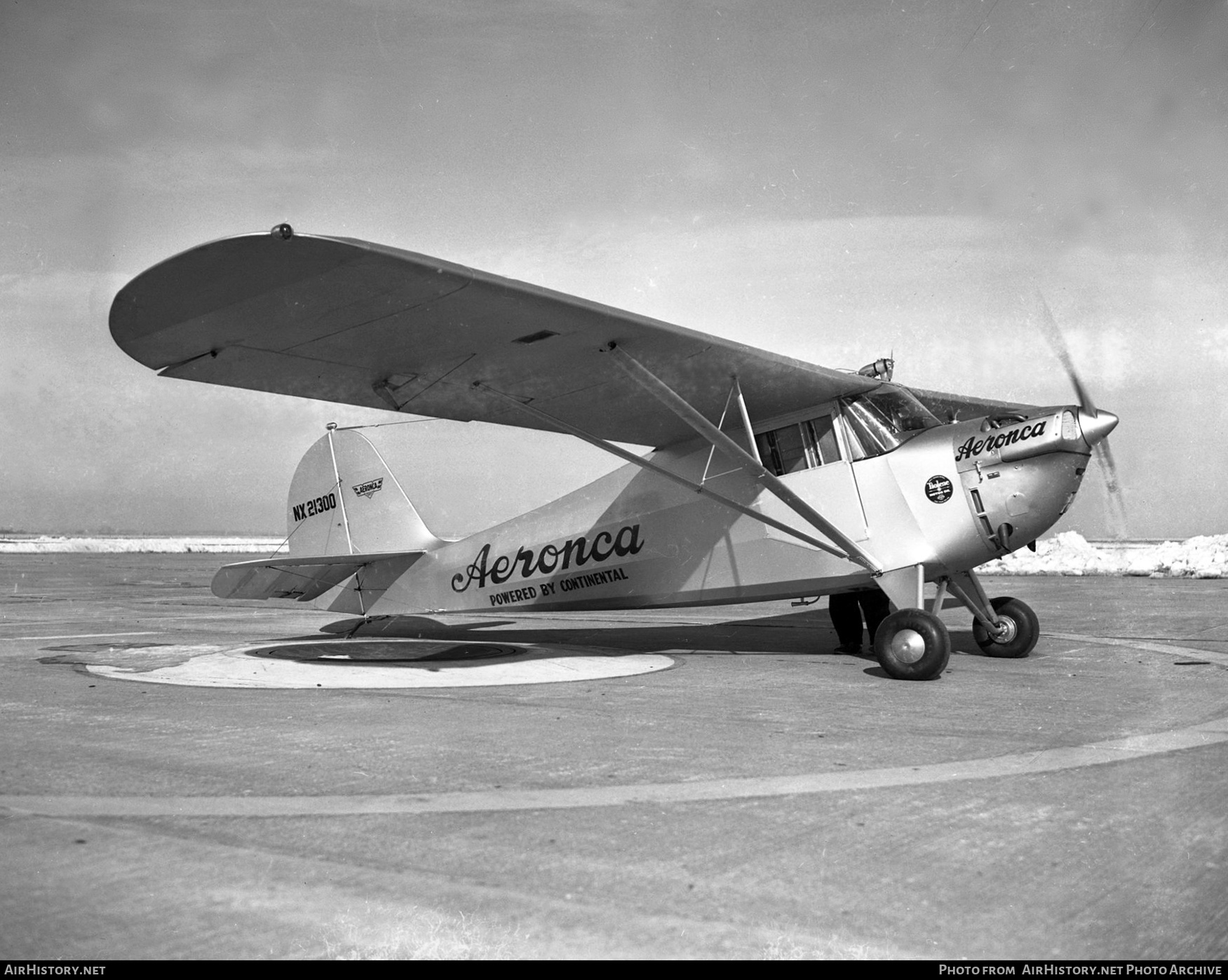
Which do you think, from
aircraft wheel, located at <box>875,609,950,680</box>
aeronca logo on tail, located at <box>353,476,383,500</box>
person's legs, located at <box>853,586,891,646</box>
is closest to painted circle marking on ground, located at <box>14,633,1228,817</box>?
aircraft wheel, located at <box>875,609,950,680</box>

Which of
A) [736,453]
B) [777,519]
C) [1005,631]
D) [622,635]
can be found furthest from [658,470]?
[622,635]

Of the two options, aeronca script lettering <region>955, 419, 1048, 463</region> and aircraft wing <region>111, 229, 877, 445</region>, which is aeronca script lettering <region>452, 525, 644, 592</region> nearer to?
aircraft wing <region>111, 229, 877, 445</region>

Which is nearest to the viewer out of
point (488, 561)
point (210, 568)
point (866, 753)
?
point (866, 753)

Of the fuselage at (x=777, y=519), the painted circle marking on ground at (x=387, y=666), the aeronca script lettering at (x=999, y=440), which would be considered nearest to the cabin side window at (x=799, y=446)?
the fuselage at (x=777, y=519)

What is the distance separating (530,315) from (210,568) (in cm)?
3563

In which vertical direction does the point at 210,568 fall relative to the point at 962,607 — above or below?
above

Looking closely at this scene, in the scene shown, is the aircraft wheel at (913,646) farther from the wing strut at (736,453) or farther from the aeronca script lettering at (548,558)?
the aeronca script lettering at (548,558)

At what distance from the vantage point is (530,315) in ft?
26.0

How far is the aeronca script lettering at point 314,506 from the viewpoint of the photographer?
13.0 meters

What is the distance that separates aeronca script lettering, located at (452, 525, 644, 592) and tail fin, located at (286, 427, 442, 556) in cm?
77

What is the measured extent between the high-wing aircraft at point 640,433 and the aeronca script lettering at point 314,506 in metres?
1.07

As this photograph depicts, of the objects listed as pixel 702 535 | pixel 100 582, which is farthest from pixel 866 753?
pixel 100 582

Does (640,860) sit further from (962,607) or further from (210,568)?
(210,568)

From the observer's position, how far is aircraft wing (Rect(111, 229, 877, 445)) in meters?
6.53
